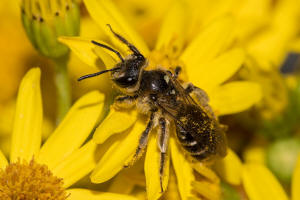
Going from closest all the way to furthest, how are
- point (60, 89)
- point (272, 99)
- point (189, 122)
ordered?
point (189, 122) → point (60, 89) → point (272, 99)

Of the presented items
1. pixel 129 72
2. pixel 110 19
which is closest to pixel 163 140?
pixel 129 72

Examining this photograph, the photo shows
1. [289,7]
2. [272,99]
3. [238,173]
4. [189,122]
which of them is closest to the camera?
[189,122]

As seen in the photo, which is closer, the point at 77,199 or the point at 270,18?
the point at 77,199

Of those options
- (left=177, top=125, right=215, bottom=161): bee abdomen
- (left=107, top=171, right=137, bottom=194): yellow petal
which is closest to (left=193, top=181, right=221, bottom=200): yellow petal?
(left=177, top=125, right=215, bottom=161): bee abdomen

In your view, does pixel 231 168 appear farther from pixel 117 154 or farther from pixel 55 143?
pixel 55 143

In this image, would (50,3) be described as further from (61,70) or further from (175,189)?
(175,189)

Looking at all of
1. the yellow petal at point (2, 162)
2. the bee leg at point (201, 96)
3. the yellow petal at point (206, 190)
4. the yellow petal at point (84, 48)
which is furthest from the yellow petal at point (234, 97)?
the yellow petal at point (2, 162)

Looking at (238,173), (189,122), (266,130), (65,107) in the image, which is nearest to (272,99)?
(266,130)

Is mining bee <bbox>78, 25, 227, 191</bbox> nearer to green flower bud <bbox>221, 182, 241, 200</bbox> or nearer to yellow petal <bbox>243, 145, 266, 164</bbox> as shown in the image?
green flower bud <bbox>221, 182, 241, 200</bbox>
